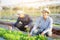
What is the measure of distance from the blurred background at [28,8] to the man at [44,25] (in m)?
0.05

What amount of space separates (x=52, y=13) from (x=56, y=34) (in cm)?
25

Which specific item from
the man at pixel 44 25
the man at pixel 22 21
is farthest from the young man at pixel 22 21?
the man at pixel 44 25

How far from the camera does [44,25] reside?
240cm

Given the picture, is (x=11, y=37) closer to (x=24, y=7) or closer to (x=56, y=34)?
(x=24, y=7)

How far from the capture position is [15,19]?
255 centimetres

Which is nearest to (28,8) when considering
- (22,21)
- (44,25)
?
(22,21)

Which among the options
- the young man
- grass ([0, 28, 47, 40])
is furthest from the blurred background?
grass ([0, 28, 47, 40])

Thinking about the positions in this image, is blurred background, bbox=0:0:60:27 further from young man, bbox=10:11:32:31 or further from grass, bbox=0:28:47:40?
grass, bbox=0:28:47:40

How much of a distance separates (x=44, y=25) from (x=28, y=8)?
0.30 meters

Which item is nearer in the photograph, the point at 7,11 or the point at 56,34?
the point at 56,34

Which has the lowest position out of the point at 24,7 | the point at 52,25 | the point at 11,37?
the point at 11,37

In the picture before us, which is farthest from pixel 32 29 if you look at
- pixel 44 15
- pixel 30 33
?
pixel 44 15

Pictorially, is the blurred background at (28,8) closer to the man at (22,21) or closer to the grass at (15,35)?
the man at (22,21)

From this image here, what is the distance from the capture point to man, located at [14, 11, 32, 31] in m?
2.48
